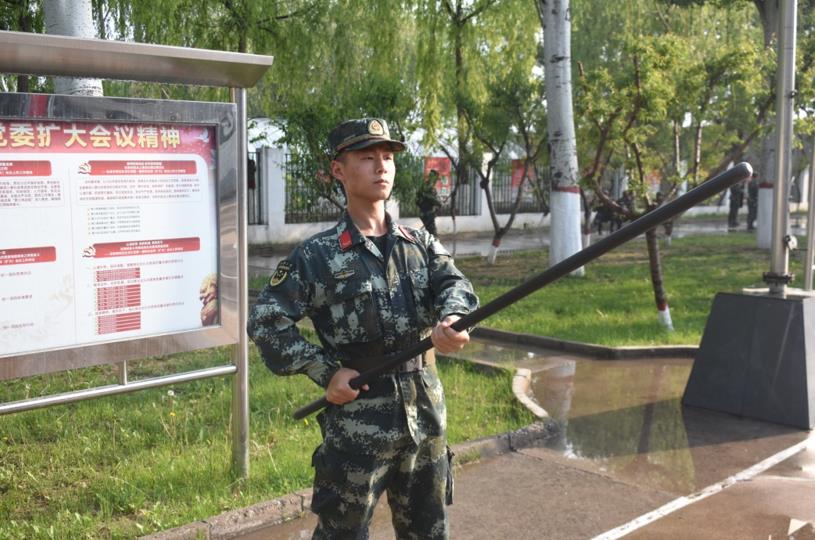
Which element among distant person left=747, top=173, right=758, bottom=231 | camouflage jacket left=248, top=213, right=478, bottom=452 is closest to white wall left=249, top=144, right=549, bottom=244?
distant person left=747, top=173, right=758, bottom=231

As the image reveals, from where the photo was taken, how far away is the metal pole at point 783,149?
20.5ft

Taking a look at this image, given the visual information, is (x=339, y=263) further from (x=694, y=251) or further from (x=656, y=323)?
(x=694, y=251)

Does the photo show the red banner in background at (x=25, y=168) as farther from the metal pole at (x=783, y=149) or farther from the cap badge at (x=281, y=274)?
the metal pole at (x=783, y=149)

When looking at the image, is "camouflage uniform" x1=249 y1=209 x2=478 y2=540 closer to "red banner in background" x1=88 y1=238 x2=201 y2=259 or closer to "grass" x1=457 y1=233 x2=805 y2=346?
"red banner in background" x1=88 y1=238 x2=201 y2=259

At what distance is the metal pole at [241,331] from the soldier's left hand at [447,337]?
2087 mm

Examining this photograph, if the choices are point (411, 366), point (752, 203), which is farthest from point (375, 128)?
point (752, 203)

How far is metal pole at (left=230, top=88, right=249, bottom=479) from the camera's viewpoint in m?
4.55

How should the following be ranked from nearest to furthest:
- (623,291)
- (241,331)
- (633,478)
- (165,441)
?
(241,331) → (633,478) → (165,441) → (623,291)

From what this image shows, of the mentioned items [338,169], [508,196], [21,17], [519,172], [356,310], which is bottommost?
[356,310]

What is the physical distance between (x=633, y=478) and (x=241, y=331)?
7.89 feet

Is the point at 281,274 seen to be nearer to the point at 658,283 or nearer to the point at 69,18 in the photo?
the point at 69,18

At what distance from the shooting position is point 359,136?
9.28ft

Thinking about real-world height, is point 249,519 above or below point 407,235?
below

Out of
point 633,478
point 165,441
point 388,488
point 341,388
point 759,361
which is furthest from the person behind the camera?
point 759,361
